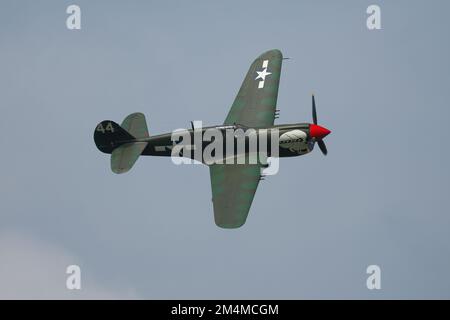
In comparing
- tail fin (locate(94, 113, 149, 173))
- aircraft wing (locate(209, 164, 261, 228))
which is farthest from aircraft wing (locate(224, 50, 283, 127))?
tail fin (locate(94, 113, 149, 173))

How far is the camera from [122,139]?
143 ft

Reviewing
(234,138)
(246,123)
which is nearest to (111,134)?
(234,138)

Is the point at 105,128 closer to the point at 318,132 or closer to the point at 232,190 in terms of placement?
the point at 232,190

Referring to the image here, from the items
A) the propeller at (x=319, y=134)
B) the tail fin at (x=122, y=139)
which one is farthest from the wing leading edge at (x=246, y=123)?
the tail fin at (x=122, y=139)

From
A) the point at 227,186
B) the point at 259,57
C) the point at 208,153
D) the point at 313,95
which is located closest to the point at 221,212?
the point at 227,186

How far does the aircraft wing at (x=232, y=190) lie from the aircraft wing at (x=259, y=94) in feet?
11.8

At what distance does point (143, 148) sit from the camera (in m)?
43.2

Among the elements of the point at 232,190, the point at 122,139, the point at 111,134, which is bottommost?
the point at 232,190

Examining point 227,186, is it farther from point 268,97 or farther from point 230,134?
point 268,97

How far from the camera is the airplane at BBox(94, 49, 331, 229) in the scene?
39781mm

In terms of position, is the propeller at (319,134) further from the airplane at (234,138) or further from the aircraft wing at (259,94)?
the aircraft wing at (259,94)

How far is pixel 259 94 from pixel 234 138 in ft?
14.3

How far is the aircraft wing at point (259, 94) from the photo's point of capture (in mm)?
44406

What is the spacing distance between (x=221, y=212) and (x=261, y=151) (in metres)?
5.01
